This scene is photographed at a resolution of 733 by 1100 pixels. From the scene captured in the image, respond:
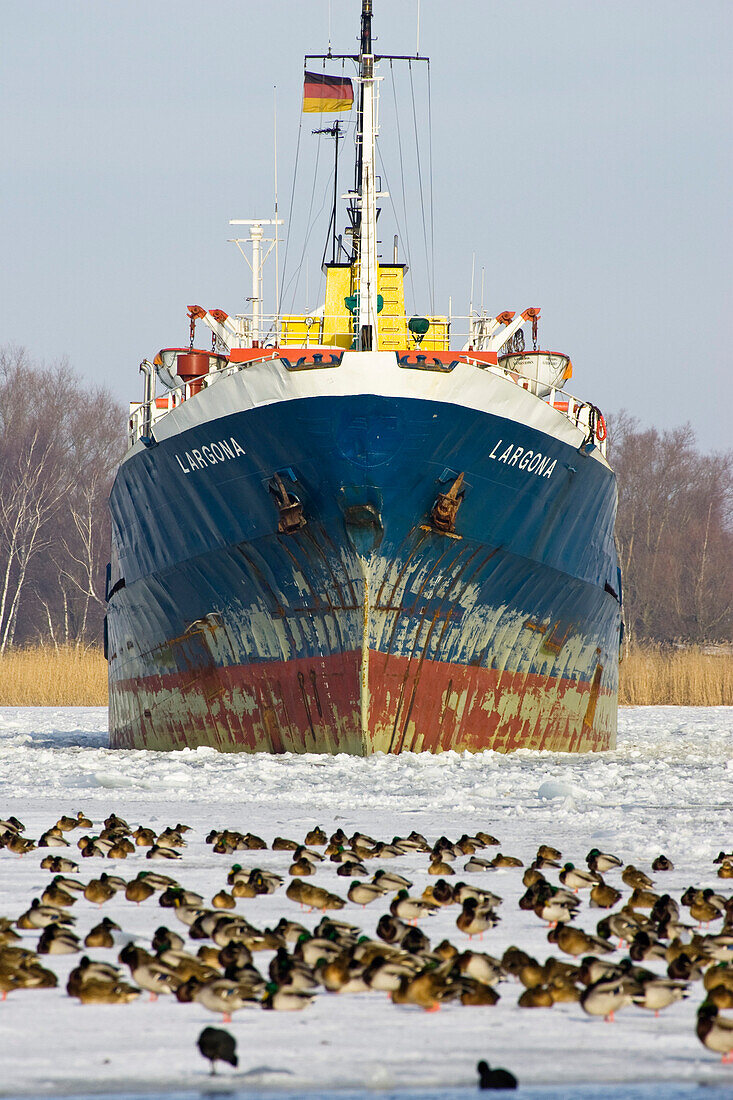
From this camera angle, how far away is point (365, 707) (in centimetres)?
1149

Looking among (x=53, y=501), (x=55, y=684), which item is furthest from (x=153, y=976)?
(x=53, y=501)

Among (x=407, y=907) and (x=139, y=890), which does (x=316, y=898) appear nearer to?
(x=407, y=907)

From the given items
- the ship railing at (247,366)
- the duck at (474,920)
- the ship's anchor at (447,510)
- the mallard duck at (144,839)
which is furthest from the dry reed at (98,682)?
the duck at (474,920)

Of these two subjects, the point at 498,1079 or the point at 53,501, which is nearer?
the point at 498,1079

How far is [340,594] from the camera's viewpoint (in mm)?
11594

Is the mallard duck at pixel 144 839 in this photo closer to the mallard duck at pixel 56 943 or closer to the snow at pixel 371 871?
the snow at pixel 371 871

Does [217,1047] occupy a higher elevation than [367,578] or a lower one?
lower

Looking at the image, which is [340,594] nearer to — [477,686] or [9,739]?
[477,686]

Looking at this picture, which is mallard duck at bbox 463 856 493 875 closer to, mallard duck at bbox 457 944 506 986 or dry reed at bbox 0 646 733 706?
mallard duck at bbox 457 944 506 986

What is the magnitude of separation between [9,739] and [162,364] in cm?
543

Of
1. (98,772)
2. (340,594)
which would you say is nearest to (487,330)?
(340,594)

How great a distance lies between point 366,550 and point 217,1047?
8.41 metres

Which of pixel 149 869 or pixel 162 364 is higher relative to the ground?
pixel 162 364

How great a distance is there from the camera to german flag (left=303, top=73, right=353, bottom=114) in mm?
14109
